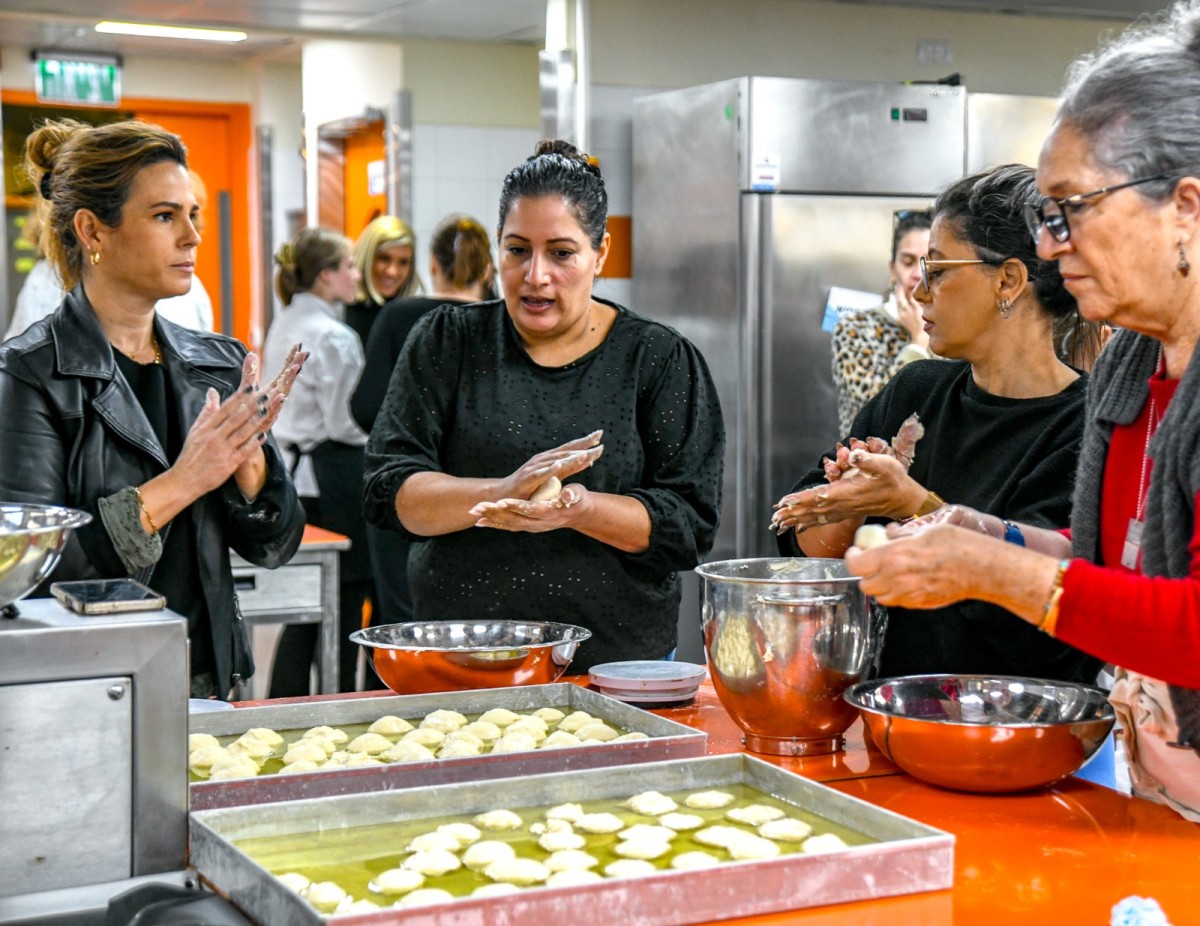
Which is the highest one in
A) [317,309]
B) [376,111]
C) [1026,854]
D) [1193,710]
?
[376,111]

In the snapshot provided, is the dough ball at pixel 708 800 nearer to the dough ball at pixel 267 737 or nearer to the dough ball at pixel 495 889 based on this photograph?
the dough ball at pixel 495 889

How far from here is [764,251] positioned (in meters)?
4.96

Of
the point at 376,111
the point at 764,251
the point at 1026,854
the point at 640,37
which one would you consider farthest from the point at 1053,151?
the point at 376,111

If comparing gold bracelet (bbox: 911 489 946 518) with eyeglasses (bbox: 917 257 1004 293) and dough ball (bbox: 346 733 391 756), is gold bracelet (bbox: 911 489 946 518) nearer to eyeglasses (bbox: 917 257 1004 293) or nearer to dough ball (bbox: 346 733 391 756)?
eyeglasses (bbox: 917 257 1004 293)

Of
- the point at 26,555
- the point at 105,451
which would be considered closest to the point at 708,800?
the point at 26,555

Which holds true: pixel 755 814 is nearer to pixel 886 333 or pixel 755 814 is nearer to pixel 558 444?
pixel 558 444

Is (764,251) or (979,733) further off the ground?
(764,251)

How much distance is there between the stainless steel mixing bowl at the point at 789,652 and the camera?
5.75ft

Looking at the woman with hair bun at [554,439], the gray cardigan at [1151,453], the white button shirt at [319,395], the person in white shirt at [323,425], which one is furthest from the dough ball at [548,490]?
the white button shirt at [319,395]

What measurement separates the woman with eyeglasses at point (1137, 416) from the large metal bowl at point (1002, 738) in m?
0.09

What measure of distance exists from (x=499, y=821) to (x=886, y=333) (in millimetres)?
3081

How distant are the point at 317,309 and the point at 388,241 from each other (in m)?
0.41

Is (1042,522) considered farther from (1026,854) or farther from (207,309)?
(207,309)

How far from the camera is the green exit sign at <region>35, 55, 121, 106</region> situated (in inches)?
350
